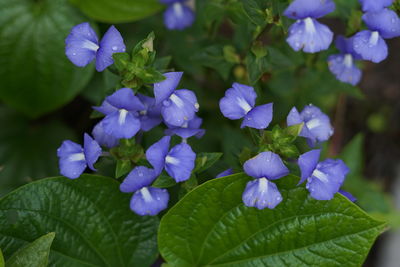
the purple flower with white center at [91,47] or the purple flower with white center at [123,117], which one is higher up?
the purple flower with white center at [91,47]

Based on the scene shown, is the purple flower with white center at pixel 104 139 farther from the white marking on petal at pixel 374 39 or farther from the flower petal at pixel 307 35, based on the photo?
the white marking on petal at pixel 374 39

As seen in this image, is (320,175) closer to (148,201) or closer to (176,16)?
(148,201)

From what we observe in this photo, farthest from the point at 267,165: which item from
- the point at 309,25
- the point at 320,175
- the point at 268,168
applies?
the point at 309,25

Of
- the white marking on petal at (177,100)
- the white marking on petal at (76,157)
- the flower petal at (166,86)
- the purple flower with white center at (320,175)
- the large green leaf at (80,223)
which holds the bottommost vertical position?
the large green leaf at (80,223)

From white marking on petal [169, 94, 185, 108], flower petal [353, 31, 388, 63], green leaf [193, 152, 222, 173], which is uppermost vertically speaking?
flower petal [353, 31, 388, 63]

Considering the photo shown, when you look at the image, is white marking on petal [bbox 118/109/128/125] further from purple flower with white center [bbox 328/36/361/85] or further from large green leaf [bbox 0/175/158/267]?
purple flower with white center [bbox 328/36/361/85]

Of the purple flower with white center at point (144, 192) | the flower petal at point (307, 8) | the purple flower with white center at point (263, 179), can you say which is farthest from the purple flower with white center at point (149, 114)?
the flower petal at point (307, 8)

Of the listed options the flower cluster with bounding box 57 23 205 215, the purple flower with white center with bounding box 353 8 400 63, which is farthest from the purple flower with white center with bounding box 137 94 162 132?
the purple flower with white center with bounding box 353 8 400 63
